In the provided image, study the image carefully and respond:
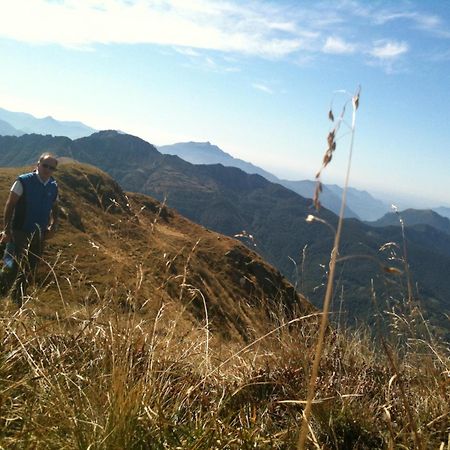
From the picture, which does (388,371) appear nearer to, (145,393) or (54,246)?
(145,393)

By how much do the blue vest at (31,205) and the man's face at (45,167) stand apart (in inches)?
3.9

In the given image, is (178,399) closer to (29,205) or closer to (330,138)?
(330,138)

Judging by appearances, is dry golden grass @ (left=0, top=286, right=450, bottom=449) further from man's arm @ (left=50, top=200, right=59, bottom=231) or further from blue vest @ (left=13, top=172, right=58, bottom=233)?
man's arm @ (left=50, top=200, right=59, bottom=231)

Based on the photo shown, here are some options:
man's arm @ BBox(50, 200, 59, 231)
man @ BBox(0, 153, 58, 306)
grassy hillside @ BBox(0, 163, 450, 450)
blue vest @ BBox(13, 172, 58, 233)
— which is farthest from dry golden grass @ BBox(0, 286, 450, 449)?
man's arm @ BBox(50, 200, 59, 231)

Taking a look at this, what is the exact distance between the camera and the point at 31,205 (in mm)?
6914

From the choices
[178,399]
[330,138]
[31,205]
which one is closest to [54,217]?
[31,205]

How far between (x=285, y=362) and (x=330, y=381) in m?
0.53

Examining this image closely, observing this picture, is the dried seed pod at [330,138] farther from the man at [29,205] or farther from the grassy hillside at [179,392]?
the man at [29,205]

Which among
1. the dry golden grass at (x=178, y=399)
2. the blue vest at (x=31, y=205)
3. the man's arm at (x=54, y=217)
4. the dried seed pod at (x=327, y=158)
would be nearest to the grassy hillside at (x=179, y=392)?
the dry golden grass at (x=178, y=399)

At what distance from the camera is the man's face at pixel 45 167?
7.01 m

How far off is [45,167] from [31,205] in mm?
632

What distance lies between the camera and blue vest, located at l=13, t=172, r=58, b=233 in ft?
22.5

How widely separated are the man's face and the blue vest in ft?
0.33

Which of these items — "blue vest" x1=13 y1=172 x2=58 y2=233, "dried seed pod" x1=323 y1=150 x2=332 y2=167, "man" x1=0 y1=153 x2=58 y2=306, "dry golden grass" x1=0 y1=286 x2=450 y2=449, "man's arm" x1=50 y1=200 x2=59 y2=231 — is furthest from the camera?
"man's arm" x1=50 y1=200 x2=59 y2=231
